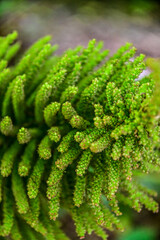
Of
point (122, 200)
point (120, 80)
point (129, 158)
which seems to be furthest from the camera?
point (122, 200)

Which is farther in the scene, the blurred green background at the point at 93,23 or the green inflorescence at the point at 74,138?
the blurred green background at the point at 93,23

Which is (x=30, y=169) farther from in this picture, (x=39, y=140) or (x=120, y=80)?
(x=120, y=80)

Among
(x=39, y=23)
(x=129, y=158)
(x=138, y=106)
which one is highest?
(x=39, y=23)

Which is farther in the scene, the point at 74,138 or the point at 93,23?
the point at 93,23

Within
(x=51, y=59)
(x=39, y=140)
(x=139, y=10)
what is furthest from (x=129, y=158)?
(x=139, y=10)

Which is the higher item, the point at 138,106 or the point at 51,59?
the point at 51,59

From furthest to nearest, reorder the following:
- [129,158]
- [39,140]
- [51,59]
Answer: [51,59], [39,140], [129,158]
